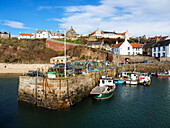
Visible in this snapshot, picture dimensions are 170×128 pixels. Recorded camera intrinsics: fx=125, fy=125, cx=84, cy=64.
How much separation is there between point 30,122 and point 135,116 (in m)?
13.4

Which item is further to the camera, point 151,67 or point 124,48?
point 124,48

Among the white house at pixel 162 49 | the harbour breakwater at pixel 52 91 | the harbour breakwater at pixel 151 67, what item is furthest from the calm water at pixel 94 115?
the white house at pixel 162 49

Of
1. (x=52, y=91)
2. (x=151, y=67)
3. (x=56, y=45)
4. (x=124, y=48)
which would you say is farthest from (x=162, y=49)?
(x=52, y=91)

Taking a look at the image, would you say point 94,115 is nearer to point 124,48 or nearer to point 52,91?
point 52,91

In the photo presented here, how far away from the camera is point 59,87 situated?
1761cm

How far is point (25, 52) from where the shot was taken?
71125 mm

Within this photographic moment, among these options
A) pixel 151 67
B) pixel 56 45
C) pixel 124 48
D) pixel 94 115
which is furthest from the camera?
pixel 56 45

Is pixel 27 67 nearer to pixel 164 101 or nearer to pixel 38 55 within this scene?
pixel 38 55

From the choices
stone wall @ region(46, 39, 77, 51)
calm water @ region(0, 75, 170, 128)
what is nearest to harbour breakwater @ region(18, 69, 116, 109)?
calm water @ region(0, 75, 170, 128)

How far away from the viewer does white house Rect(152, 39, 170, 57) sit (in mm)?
58281

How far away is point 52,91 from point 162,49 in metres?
61.7

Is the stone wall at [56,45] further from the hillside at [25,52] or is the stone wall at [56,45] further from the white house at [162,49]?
the white house at [162,49]

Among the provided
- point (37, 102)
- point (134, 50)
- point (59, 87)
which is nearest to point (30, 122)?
point (37, 102)

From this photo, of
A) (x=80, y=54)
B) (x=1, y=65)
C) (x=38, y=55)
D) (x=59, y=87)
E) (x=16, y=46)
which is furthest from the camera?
(x=16, y=46)
